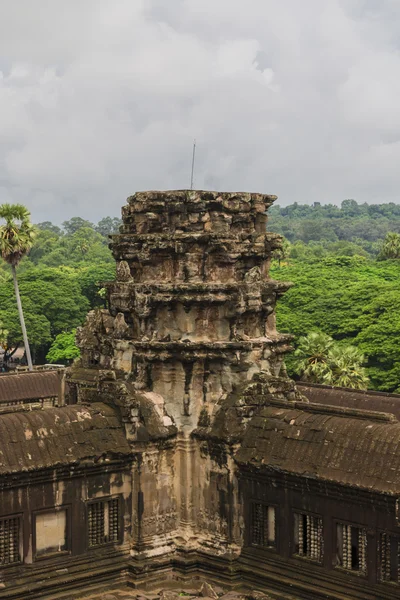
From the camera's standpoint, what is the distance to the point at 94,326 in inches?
853

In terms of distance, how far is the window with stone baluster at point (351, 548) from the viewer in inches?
654

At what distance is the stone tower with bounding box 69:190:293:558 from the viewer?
62.7 ft

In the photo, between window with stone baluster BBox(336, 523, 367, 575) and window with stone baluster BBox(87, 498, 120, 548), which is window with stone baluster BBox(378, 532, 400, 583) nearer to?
window with stone baluster BBox(336, 523, 367, 575)

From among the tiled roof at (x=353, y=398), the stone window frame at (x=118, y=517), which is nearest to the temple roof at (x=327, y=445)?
the stone window frame at (x=118, y=517)

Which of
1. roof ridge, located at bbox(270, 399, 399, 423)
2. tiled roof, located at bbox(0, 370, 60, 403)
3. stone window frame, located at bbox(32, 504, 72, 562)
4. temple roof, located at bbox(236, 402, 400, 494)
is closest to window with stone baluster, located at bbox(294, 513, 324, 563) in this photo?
temple roof, located at bbox(236, 402, 400, 494)

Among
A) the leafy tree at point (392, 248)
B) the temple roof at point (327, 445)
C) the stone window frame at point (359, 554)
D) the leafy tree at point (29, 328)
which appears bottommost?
the stone window frame at point (359, 554)

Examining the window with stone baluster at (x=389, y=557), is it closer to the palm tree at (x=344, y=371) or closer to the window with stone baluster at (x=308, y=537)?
the window with stone baluster at (x=308, y=537)

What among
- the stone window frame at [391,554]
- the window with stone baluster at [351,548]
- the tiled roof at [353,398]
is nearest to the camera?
the stone window frame at [391,554]

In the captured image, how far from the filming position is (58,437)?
18031mm

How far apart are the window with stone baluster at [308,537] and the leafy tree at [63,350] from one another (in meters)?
42.2

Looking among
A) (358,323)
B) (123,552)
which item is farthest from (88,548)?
(358,323)

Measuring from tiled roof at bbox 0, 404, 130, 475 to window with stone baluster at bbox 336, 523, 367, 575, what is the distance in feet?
15.6

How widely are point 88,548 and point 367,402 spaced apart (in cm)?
1171

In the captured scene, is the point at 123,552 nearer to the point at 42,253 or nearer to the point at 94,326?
the point at 94,326
